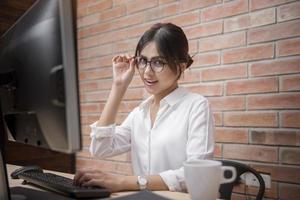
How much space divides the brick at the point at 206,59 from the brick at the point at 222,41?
3 centimetres

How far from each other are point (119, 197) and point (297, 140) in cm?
97

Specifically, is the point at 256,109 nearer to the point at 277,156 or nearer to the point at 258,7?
the point at 277,156

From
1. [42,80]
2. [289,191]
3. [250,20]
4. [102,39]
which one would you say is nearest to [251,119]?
[289,191]

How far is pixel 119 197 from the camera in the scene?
0.85 m

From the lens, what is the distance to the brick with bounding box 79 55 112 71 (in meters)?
2.35

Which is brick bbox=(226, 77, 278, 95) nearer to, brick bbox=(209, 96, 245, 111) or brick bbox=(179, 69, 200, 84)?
brick bbox=(209, 96, 245, 111)

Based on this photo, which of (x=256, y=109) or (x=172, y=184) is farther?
(x=256, y=109)

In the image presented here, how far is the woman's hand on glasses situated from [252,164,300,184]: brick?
32.3 inches

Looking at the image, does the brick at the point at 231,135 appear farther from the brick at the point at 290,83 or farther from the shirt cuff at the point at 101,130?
the shirt cuff at the point at 101,130

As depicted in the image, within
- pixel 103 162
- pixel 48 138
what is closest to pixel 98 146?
pixel 48 138

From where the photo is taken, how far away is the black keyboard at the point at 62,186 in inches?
32.9

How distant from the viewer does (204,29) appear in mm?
1776

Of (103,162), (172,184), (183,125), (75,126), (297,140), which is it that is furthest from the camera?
(103,162)

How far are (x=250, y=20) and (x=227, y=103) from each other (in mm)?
441
